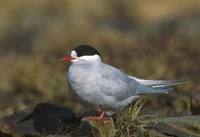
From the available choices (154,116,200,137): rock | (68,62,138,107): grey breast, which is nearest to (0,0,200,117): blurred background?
(154,116,200,137): rock

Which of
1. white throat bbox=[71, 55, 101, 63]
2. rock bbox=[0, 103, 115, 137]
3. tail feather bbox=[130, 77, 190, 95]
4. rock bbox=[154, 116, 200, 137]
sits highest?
white throat bbox=[71, 55, 101, 63]

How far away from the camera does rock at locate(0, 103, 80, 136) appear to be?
831 cm

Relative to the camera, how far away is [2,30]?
19.3 meters

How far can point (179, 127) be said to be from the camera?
7949 millimetres

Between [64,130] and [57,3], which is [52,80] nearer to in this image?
[64,130]

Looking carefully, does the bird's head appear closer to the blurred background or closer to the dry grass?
the dry grass

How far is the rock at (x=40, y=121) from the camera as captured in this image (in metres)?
8.31

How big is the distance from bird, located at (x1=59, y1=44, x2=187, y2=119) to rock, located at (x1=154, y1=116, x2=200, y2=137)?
1.25 feet

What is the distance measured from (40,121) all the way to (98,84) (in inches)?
43.1

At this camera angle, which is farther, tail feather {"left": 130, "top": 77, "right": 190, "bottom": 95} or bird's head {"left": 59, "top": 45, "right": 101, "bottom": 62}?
tail feather {"left": 130, "top": 77, "right": 190, "bottom": 95}

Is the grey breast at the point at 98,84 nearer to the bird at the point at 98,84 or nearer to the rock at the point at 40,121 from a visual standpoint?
the bird at the point at 98,84

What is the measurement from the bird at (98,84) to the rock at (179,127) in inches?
15.0

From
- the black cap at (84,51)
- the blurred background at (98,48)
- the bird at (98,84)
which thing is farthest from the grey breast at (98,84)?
the blurred background at (98,48)

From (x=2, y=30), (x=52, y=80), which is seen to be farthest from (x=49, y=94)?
(x=2, y=30)
